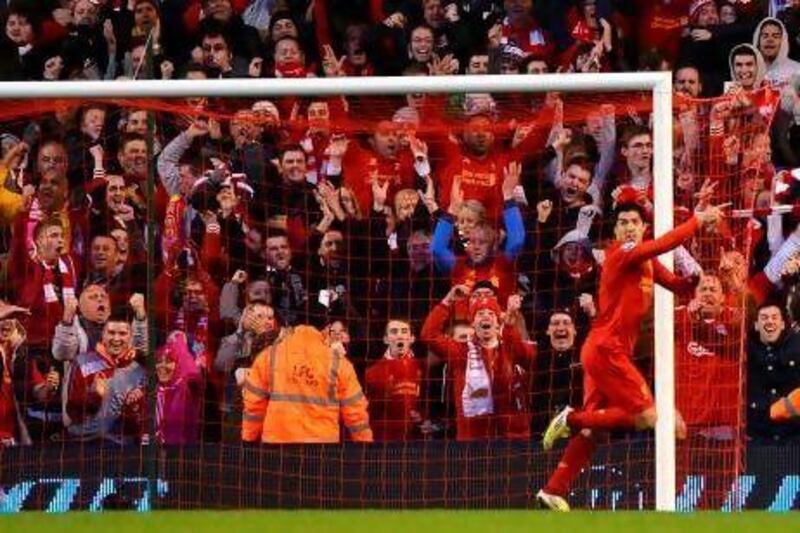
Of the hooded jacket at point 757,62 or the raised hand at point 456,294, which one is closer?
the raised hand at point 456,294

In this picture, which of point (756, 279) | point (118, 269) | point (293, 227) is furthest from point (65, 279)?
point (756, 279)

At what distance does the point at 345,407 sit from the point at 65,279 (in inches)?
54.0

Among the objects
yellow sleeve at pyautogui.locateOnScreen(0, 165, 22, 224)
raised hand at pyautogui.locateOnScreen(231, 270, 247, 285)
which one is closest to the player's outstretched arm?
raised hand at pyautogui.locateOnScreen(231, 270, 247, 285)

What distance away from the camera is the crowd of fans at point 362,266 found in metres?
11.8

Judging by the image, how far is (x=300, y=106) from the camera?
13312mm

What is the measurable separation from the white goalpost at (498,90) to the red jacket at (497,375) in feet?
3.29

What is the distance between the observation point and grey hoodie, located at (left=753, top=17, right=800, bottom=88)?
13867 mm

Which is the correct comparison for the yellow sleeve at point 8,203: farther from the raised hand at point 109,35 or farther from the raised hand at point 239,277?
the raised hand at point 109,35

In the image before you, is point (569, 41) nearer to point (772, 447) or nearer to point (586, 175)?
point (586, 175)

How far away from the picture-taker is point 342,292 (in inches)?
480

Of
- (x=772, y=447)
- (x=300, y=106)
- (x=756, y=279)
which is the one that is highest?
(x=300, y=106)

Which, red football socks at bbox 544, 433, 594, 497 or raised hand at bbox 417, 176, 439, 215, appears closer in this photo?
red football socks at bbox 544, 433, 594, 497

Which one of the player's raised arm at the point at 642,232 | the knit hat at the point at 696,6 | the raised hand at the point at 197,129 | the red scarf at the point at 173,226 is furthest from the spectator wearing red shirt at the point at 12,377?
the knit hat at the point at 696,6

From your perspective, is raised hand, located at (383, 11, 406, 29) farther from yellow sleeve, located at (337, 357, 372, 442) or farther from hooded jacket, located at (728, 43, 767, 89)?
yellow sleeve, located at (337, 357, 372, 442)
